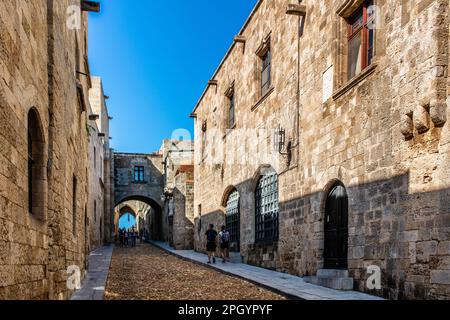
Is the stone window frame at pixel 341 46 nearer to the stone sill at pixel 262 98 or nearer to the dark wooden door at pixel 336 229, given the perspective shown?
the dark wooden door at pixel 336 229

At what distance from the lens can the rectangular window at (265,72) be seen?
12.6 meters

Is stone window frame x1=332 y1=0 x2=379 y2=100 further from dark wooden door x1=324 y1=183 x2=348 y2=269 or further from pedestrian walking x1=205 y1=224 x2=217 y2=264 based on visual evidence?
pedestrian walking x1=205 y1=224 x2=217 y2=264

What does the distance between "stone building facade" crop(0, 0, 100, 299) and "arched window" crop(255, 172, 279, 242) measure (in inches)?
226

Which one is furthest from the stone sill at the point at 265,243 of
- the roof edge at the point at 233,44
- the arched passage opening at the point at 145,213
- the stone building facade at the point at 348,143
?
the arched passage opening at the point at 145,213

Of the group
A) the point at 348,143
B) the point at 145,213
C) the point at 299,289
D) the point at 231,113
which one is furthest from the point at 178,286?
the point at 145,213

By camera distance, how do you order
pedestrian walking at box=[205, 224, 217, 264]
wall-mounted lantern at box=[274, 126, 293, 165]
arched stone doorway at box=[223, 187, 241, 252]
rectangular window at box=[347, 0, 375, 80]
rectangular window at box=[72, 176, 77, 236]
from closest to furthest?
rectangular window at box=[347, 0, 375, 80], rectangular window at box=[72, 176, 77, 236], wall-mounted lantern at box=[274, 126, 293, 165], pedestrian walking at box=[205, 224, 217, 264], arched stone doorway at box=[223, 187, 241, 252]

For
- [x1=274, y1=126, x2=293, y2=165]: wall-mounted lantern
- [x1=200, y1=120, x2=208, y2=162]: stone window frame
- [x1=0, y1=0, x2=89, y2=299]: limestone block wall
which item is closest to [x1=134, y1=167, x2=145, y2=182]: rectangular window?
[x1=200, y1=120, x2=208, y2=162]: stone window frame

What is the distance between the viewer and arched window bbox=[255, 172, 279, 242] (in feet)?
37.9

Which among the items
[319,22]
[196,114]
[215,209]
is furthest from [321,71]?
[196,114]

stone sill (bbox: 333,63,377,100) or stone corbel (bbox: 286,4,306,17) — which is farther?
stone corbel (bbox: 286,4,306,17)

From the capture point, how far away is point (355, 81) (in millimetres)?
7484

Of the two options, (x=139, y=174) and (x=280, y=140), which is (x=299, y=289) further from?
(x=139, y=174)
